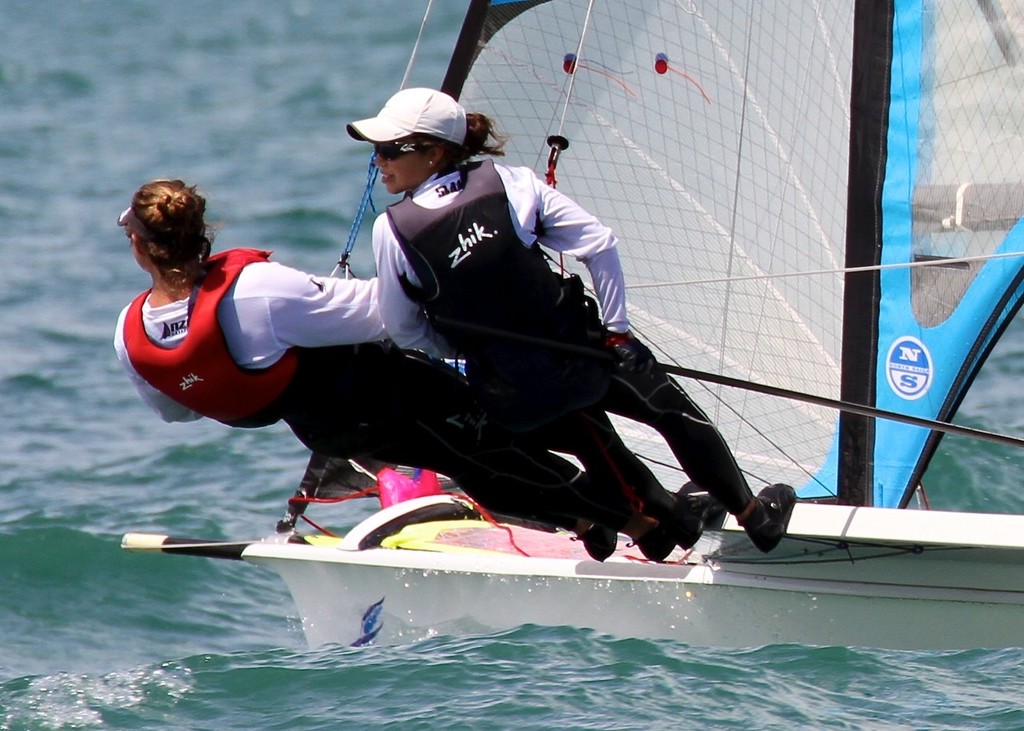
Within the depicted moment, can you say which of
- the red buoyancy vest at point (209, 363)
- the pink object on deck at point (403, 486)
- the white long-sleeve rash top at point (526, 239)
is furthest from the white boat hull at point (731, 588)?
the red buoyancy vest at point (209, 363)

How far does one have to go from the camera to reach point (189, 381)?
3275 mm

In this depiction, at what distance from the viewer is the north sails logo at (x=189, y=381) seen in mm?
3266

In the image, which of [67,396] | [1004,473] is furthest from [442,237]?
[67,396]

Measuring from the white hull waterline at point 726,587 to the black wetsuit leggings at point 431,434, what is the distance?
1.49 feet

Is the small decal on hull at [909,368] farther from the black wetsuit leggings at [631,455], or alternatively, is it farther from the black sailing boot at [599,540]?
the black sailing boot at [599,540]

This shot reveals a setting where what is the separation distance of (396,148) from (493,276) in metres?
0.33

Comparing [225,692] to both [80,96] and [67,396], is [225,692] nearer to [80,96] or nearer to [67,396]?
[67,396]

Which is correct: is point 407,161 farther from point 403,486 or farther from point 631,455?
point 403,486

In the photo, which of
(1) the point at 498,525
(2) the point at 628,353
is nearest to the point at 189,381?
(2) the point at 628,353

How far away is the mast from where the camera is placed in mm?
4223

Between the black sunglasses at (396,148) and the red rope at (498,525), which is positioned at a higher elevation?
the black sunglasses at (396,148)

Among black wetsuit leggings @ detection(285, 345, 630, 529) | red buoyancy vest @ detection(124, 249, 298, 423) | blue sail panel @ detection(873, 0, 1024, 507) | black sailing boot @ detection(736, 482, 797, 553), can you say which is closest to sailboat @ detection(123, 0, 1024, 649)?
blue sail panel @ detection(873, 0, 1024, 507)

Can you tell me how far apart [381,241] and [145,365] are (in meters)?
0.54

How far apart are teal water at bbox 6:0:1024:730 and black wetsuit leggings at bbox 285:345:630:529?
1.44 ft
